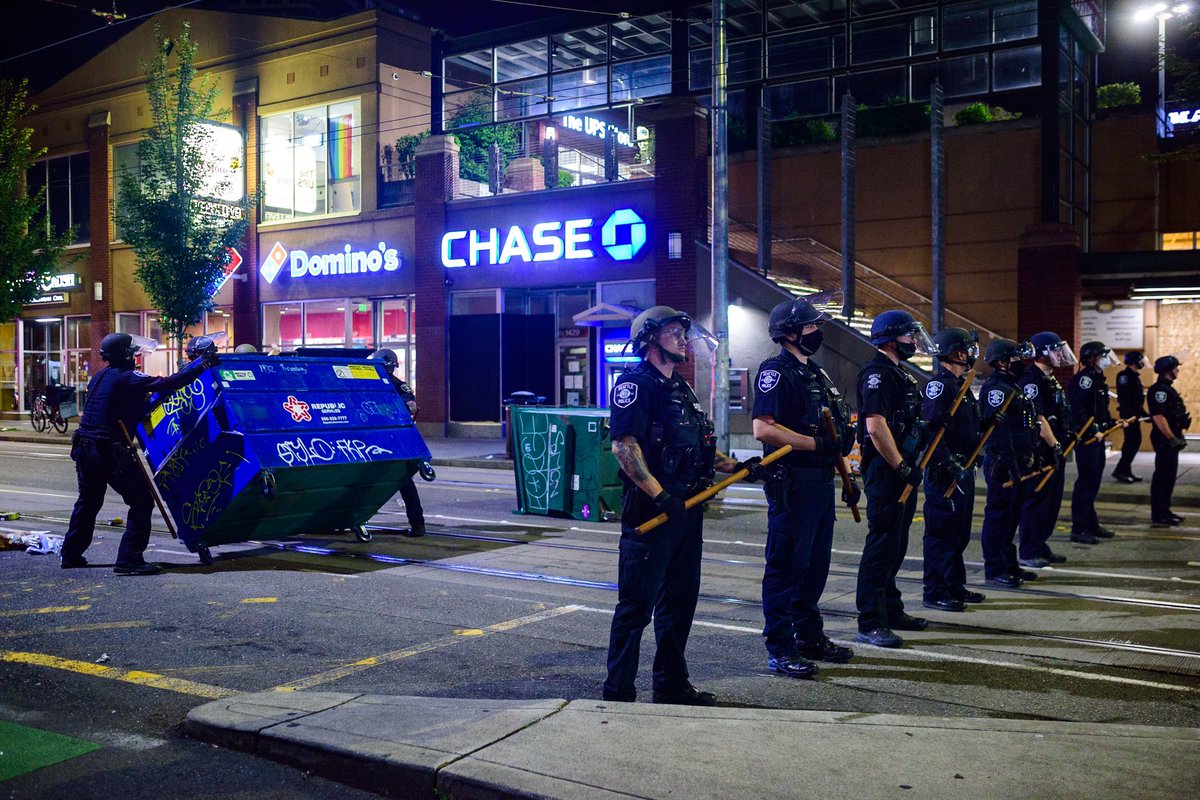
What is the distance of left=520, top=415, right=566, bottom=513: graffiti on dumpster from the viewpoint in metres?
11.9

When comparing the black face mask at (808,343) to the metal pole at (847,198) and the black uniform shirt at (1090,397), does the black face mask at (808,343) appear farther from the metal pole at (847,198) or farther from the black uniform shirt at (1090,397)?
the metal pole at (847,198)

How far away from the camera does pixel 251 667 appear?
590 cm

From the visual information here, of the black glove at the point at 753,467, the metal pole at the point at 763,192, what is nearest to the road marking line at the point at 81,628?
the black glove at the point at 753,467

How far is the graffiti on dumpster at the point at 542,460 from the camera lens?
1188 cm

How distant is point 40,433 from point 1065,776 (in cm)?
3080

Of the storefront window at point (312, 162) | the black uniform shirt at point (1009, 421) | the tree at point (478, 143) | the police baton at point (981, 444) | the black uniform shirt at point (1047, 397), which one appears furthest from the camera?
the storefront window at point (312, 162)

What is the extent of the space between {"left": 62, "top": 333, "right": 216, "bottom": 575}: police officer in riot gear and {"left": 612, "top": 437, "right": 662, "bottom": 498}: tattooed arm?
4.66 m

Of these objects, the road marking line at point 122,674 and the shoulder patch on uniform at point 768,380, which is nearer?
the road marking line at point 122,674

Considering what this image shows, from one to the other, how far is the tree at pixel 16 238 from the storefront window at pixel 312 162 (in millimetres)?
6953

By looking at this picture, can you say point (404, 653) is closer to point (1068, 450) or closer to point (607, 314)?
point (1068, 450)

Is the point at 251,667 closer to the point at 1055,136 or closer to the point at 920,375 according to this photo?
the point at 920,375

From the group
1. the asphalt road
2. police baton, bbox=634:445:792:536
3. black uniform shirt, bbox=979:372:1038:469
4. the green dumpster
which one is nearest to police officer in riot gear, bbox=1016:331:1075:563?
the asphalt road

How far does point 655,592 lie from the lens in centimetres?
502

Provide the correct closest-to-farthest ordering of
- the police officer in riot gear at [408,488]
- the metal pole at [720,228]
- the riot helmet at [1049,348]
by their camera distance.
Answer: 1. the riot helmet at [1049,348]
2. the police officer in riot gear at [408,488]
3. the metal pole at [720,228]
